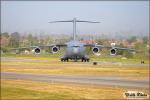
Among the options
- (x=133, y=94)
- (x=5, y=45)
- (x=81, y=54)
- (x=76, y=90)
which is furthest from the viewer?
(x=5, y=45)

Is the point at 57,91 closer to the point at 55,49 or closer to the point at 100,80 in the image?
the point at 100,80

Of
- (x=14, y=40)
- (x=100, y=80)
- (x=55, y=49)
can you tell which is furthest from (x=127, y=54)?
(x=100, y=80)

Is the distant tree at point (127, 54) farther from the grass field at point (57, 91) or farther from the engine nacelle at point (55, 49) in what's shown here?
the grass field at point (57, 91)

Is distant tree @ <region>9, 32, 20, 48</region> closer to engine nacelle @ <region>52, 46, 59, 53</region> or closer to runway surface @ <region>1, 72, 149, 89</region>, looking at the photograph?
engine nacelle @ <region>52, 46, 59, 53</region>

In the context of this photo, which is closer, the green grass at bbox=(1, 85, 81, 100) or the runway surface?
the green grass at bbox=(1, 85, 81, 100)

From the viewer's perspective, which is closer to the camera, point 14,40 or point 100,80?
point 100,80

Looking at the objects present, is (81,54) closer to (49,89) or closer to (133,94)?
(49,89)

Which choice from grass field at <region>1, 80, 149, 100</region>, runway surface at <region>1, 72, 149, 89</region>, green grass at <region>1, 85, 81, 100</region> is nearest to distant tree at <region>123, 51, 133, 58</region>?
runway surface at <region>1, 72, 149, 89</region>

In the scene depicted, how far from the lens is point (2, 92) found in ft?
94.0

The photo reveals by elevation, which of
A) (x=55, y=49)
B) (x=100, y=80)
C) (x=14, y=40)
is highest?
(x=14, y=40)

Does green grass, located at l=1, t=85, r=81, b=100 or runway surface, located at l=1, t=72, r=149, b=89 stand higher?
runway surface, located at l=1, t=72, r=149, b=89

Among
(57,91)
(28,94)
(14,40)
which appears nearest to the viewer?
(28,94)

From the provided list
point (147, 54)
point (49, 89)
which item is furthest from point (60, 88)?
point (147, 54)

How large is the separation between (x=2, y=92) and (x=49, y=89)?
394 centimetres
